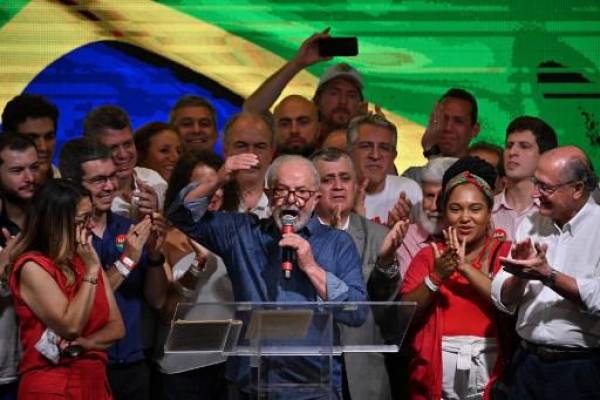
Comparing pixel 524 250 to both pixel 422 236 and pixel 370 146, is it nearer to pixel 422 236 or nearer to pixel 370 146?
pixel 422 236

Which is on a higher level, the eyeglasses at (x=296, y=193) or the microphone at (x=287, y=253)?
the eyeglasses at (x=296, y=193)

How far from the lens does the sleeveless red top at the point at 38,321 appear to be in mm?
6051

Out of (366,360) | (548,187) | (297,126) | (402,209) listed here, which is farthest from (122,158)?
(548,187)

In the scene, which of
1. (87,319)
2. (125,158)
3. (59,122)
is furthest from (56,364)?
(59,122)

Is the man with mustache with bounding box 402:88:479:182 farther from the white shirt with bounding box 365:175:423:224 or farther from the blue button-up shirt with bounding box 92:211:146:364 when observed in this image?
the blue button-up shirt with bounding box 92:211:146:364

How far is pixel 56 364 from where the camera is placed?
6.09 m

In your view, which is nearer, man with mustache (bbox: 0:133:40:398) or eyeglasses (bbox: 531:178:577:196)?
eyeglasses (bbox: 531:178:577:196)

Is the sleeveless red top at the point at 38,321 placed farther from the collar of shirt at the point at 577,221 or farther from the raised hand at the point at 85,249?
the collar of shirt at the point at 577,221

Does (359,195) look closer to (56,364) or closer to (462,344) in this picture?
(462,344)

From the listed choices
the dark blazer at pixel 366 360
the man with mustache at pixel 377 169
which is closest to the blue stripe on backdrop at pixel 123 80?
the man with mustache at pixel 377 169

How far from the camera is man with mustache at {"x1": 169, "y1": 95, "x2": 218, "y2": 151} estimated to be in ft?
26.0

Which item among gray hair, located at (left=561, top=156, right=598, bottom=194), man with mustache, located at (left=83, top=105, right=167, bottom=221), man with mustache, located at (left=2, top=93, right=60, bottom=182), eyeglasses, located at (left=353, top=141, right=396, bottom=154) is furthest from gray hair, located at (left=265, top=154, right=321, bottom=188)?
man with mustache, located at (left=2, top=93, right=60, bottom=182)

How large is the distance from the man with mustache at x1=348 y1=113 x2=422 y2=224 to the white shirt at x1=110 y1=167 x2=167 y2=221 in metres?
0.87

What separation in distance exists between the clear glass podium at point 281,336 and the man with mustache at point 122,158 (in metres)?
1.55
